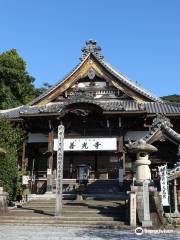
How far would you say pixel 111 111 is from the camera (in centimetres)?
1991

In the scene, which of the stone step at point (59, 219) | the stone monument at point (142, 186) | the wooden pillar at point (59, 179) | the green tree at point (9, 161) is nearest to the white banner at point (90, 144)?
the green tree at point (9, 161)

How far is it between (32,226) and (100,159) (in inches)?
439

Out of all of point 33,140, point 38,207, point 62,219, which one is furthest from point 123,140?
point 62,219

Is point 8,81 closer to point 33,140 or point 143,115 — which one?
point 33,140

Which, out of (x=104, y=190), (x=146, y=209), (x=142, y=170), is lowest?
(x=146, y=209)

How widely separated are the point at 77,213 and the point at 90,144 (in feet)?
25.2

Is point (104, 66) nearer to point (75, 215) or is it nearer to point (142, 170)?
point (142, 170)

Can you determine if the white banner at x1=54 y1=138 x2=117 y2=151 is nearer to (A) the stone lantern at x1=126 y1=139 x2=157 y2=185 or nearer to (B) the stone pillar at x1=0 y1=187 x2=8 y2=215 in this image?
(B) the stone pillar at x1=0 y1=187 x2=8 y2=215

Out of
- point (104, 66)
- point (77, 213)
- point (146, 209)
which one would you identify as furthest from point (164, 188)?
point (104, 66)

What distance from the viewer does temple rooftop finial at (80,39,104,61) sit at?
24.7 meters

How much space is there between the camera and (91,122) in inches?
848

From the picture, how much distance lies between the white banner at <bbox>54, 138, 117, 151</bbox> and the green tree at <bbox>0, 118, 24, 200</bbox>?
2.89 metres

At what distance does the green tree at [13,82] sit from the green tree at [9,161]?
48.5 feet

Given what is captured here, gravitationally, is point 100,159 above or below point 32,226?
above
